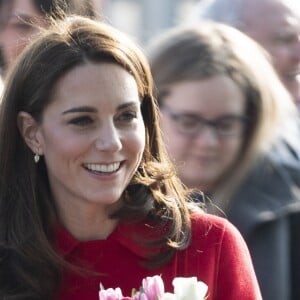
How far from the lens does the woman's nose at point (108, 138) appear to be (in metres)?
3.60

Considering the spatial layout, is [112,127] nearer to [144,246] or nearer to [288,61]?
[144,246]

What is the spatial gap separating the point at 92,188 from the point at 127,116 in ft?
0.79

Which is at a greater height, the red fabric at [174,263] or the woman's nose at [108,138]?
the woman's nose at [108,138]

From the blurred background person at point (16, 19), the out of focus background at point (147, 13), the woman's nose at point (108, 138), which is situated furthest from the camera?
the out of focus background at point (147, 13)

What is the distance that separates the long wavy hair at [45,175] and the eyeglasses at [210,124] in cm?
78

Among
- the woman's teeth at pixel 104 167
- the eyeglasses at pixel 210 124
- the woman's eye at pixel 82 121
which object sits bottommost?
the woman's teeth at pixel 104 167

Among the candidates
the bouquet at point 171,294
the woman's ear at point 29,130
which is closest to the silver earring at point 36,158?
the woman's ear at point 29,130

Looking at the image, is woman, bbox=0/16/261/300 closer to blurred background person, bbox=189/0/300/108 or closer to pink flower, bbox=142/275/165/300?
pink flower, bbox=142/275/165/300

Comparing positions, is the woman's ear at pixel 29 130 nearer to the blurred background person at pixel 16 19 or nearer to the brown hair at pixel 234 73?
the brown hair at pixel 234 73

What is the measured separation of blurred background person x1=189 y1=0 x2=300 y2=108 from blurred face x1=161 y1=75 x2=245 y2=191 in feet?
2.66

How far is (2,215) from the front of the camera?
3.87 meters

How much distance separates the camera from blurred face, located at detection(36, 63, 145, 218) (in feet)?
11.9

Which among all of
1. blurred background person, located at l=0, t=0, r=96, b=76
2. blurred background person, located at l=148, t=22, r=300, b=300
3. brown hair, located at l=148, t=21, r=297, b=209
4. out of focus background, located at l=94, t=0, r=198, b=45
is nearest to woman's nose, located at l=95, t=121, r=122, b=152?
blurred background person, located at l=148, t=22, r=300, b=300

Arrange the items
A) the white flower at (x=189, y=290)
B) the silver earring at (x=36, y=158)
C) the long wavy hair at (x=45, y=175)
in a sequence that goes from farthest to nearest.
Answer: the silver earring at (x=36, y=158) → the long wavy hair at (x=45, y=175) → the white flower at (x=189, y=290)
